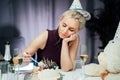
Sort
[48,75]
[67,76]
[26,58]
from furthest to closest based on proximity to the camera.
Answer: [26,58] < [67,76] < [48,75]

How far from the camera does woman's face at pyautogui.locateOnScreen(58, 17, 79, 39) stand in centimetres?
177

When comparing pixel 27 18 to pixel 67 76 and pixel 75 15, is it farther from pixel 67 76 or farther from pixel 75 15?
pixel 67 76

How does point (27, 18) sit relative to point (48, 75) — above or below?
above

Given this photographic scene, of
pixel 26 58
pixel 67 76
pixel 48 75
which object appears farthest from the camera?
pixel 26 58

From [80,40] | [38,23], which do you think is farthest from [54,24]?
[80,40]

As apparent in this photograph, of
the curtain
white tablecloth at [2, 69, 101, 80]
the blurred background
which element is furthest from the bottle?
white tablecloth at [2, 69, 101, 80]

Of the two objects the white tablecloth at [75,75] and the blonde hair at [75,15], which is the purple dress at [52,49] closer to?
the blonde hair at [75,15]

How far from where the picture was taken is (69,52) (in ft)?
5.89

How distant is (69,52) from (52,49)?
0.44 feet

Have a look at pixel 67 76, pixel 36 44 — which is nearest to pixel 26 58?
pixel 36 44

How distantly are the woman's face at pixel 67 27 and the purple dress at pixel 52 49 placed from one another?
52 millimetres

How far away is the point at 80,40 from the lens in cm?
191

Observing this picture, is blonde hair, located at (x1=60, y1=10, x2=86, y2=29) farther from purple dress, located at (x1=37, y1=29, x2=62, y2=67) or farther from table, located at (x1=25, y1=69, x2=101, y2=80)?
table, located at (x1=25, y1=69, x2=101, y2=80)

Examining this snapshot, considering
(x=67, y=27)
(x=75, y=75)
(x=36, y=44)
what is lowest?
(x=75, y=75)
